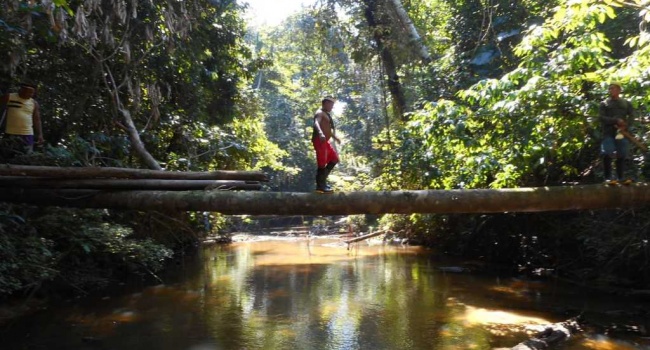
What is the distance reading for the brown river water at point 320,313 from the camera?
6.88 m

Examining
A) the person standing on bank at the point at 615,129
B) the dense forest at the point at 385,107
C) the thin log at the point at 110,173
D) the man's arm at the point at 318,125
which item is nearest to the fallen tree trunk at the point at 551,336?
the person standing on bank at the point at 615,129

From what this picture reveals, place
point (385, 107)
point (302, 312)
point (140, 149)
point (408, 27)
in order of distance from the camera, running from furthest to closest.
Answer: point (408, 27), point (385, 107), point (302, 312), point (140, 149)

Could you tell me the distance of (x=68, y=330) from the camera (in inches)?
287

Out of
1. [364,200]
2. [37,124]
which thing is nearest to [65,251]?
[37,124]

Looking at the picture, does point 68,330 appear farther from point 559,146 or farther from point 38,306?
point 559,146

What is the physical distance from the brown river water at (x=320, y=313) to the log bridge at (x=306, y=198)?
211cm

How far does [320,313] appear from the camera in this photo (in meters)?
8.66

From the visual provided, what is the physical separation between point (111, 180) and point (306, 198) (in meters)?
2.53

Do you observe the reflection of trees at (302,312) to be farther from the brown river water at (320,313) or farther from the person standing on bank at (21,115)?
the person standing on bank at (21,115)

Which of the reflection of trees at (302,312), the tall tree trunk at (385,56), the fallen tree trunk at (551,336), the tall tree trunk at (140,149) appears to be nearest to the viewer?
the fallen tree trunk at (551,336)

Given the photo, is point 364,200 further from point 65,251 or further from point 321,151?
point 65,251

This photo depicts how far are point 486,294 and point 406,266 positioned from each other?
3.98m

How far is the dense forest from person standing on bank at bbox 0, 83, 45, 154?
0.33 metres

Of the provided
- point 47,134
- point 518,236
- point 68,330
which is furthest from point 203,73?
point 518,236
